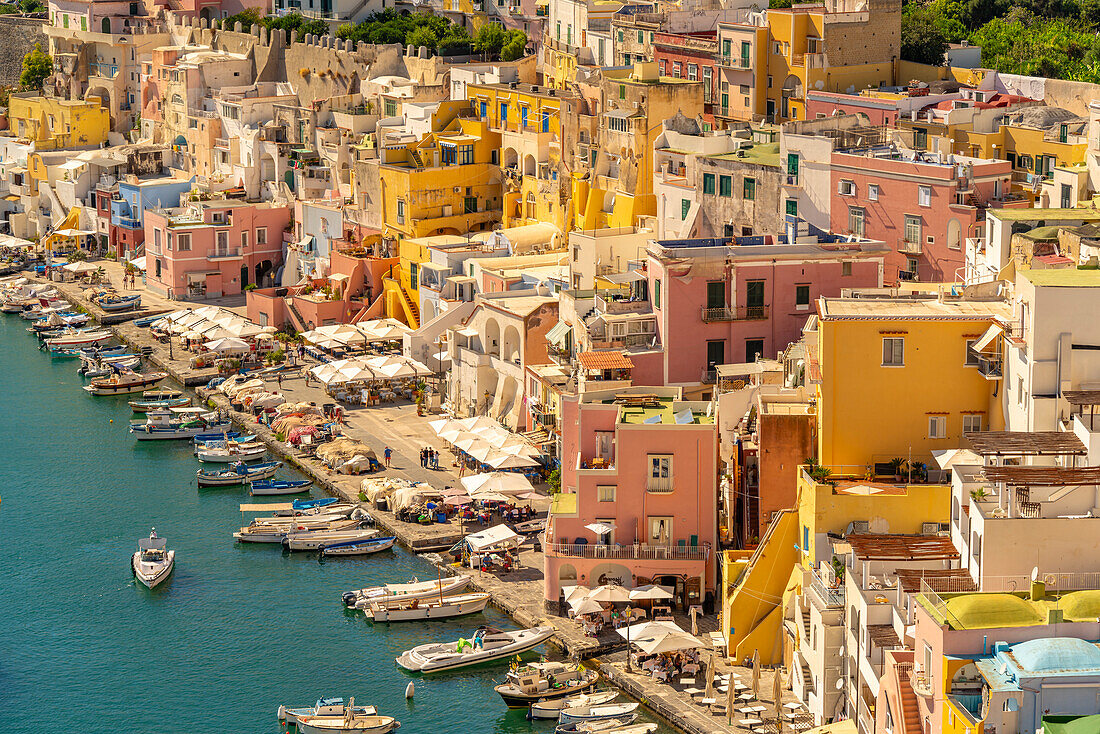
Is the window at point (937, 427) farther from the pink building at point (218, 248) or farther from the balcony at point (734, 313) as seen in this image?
the pink building at point (218, 248)

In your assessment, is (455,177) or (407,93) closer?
(455,177)

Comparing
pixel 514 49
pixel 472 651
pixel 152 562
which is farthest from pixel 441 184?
pixel 472 651

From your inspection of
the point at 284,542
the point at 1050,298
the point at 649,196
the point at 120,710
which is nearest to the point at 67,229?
the point at 649,196

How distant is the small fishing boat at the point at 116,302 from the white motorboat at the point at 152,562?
29.5 m

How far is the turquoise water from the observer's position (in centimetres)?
4666

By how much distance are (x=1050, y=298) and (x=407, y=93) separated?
51916mm

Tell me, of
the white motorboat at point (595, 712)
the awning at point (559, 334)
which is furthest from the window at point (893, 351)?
the awning at point (559, 334)

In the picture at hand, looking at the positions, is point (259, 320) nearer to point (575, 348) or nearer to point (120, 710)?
point (575, 348)

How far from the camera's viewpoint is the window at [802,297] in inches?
2163

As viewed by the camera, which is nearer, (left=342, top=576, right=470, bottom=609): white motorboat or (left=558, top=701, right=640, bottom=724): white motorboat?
(left=558, top=701, right=640, bottom=724): white motorboat

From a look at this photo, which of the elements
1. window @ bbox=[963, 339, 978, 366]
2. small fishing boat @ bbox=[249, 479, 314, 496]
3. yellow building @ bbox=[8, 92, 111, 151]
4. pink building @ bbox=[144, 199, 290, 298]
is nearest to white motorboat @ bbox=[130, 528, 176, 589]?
small fishing boat @ bbox=[249, 479, 314, 496]

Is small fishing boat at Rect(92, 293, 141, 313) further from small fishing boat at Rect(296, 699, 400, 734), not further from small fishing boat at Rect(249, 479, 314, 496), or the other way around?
small fishing boat at Rect(296, 699, 400, 734)

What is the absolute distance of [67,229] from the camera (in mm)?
96375

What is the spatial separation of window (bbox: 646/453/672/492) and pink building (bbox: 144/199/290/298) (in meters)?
40.0
